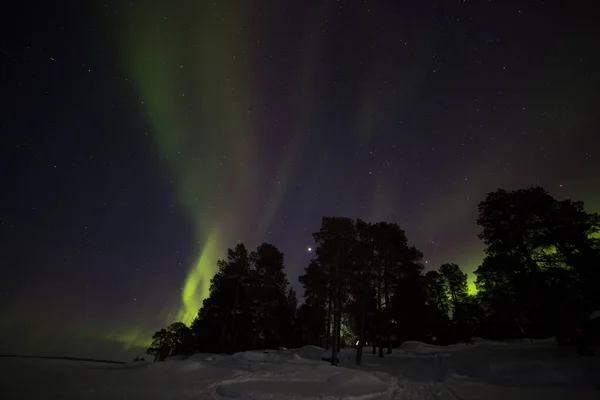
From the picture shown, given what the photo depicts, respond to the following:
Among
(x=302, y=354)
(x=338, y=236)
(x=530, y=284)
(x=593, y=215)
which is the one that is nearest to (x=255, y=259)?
(x=302, y=354)

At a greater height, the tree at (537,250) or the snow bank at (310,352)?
the tree at (537,250)

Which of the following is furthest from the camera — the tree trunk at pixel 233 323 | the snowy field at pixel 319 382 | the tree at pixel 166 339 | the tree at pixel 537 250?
the tree at pixel 166 339

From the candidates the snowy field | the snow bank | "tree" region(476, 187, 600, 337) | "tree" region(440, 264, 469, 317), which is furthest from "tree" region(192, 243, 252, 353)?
"tree" region(440, 264, 469, 317)

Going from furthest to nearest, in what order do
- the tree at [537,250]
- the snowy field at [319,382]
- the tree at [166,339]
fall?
the tree at [166,339] → the tree at [537,250] → the snowy field at [319,382]

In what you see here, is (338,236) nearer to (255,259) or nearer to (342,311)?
(342,311)

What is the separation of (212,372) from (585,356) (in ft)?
64.6

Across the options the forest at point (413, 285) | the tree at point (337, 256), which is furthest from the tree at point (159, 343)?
the tree at point (337, 256)

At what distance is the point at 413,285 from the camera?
34.1 m

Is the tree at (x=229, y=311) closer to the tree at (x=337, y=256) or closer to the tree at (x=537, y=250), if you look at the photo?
the tree at (x=337, y=256)

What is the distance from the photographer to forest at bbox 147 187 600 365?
1578 centimetres

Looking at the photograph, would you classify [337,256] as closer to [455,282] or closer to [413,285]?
[413,285]

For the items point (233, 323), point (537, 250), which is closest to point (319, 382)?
point (537, 250)

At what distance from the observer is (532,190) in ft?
60.2

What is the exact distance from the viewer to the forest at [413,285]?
15781mm
